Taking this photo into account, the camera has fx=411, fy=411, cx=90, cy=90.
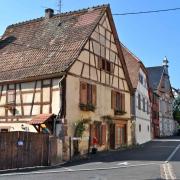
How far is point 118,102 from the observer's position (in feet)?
107

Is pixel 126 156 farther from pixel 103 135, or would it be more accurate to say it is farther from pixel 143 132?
Answer: pixel 143 132

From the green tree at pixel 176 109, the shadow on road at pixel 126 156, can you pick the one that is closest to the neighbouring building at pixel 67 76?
the shadow on road at pixel 126 156

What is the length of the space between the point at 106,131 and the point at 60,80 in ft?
23.7

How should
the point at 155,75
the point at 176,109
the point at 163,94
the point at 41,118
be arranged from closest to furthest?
the point at 41,118
the point at 155,75
the point at 163,94
the point at 176,109

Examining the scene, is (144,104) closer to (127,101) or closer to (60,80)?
(127,101)

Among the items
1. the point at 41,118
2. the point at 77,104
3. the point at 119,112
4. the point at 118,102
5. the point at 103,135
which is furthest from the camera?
the point at 118,102

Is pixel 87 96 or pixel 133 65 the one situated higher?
pixel 133 65

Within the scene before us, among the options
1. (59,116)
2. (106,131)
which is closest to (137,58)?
(106,131)

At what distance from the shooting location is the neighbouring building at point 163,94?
193 feet

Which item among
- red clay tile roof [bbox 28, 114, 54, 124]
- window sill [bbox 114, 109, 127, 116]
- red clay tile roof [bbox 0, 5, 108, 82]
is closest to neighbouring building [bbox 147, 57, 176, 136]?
window sill [bbox 114, 109, 127, 116]

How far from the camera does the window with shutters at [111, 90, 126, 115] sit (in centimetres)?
3144

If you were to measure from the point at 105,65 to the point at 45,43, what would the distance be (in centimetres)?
483

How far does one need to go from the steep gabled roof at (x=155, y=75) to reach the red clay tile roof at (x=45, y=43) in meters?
28.7

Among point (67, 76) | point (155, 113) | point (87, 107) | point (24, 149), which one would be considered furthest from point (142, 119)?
point (24, 149)
